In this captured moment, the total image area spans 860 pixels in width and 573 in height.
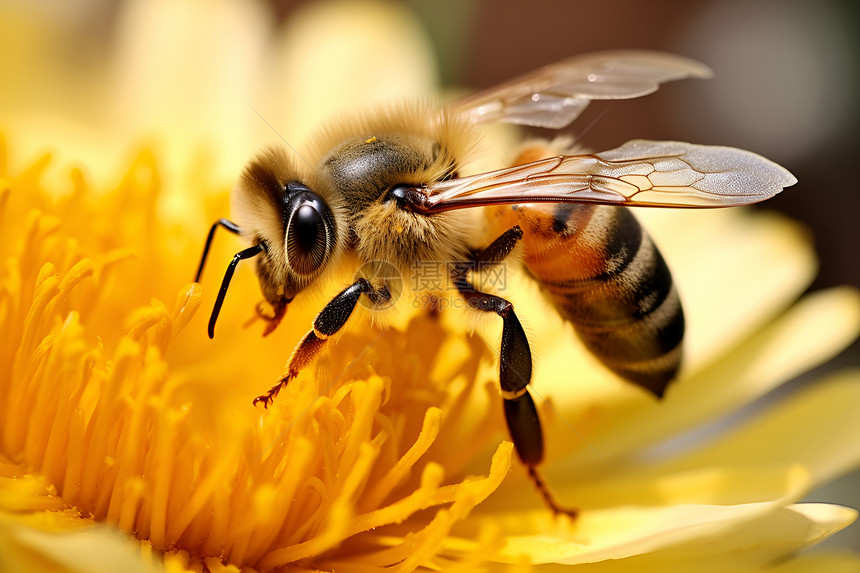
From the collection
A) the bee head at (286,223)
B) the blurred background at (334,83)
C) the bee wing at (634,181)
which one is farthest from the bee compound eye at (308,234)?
the blurred background at (334,83)

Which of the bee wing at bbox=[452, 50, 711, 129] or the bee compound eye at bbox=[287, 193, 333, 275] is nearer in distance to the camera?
the bee compound eye at bbox=[287, 193, 333, 275]

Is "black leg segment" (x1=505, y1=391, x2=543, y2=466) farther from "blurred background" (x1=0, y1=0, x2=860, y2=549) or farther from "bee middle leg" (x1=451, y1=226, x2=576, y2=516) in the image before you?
"blurred background" (x1=0, y1=0, x2=860, y2=549)

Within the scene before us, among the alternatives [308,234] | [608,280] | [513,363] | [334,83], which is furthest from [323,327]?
[334,83]

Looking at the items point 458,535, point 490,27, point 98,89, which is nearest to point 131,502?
point 458,535

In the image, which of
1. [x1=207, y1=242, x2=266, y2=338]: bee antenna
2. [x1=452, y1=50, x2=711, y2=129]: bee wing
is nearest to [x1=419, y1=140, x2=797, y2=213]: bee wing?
A: [x1=207, y1=242, x2=266, y2=338]: bee antenna

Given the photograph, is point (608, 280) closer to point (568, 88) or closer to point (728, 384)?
point (568, 88)
